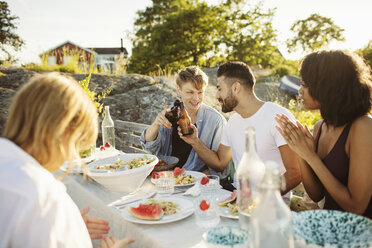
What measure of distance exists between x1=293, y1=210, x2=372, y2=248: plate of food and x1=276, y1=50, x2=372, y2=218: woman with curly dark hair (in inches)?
27.7

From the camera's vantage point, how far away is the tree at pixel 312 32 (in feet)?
116

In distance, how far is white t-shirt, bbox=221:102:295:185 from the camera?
2.53 metres

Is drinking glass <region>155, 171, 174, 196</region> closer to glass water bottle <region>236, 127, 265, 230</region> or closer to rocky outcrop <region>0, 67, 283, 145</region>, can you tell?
glass water bottle <region>236, 127, 265, 230</region>

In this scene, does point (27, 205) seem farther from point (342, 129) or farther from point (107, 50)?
point (107, 50)

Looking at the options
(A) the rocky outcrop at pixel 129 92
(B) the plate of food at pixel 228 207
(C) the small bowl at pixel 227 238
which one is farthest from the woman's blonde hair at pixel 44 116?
(A) the rocky outcrop at pixel 129 92

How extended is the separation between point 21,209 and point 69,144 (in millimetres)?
327

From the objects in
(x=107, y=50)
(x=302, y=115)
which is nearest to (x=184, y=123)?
(x=302, y=115)

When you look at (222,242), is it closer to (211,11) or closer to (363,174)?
(363,174)

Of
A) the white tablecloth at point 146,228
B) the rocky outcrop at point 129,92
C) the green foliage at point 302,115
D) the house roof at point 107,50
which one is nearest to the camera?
the white tablecloth at point 146,228

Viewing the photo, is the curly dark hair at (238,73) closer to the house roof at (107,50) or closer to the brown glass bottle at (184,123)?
the brown glass bottle at (184,123)

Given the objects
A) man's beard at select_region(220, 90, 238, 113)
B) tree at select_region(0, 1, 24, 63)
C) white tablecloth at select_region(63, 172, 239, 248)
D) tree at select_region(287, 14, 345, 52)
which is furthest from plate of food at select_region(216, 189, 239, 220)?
tree at select_region(287, 14, 345, 52)

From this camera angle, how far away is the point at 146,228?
1.46 m

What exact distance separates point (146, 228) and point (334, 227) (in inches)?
34.1

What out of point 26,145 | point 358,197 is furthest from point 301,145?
point 26,145
